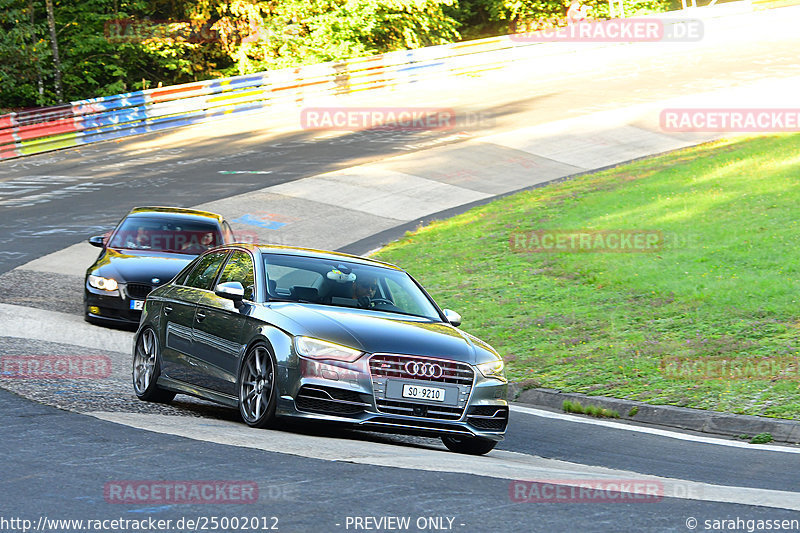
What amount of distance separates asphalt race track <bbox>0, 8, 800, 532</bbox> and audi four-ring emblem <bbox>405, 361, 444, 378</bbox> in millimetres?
587

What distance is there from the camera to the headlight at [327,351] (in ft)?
26.0

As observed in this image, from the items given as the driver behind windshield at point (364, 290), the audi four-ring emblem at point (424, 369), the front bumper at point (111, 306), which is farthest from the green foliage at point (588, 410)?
the front bumper at point (111, 306)

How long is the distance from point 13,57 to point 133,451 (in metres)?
38.1

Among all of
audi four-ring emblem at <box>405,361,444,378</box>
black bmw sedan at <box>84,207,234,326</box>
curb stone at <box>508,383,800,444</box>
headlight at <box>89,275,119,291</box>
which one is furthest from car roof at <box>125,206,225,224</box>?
audi four-ring emblem at <box>405,361,444,378</box>

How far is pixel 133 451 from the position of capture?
7.14 meters

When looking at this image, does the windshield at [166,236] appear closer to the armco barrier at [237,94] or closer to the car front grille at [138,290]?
the car front grille at [138,290]

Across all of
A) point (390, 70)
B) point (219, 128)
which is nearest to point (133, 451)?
point (219, 128)

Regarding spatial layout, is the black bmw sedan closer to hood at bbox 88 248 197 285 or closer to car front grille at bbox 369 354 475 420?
hood at bbox 88 248 197 285

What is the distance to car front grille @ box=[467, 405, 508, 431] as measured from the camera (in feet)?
27.2

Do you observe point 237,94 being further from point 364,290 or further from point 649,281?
point 364,290

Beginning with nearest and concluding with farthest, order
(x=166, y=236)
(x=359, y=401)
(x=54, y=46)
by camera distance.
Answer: (x=359, y=401) → (x=166, y=236) → (x=54, y=46)

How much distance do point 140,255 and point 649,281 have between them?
715cm

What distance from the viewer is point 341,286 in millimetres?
9117

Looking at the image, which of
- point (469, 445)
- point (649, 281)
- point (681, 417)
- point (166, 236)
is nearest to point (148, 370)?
point (469, 445)
